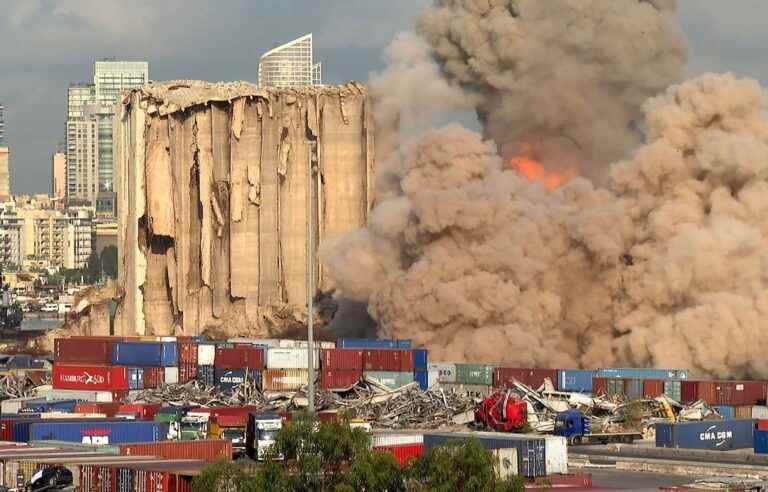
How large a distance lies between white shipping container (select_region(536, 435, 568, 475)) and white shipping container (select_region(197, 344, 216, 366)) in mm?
35225

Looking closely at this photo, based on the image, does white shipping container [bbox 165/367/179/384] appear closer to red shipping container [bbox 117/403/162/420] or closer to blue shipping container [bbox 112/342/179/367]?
blue shipping container [bbox 112/342/179/367]

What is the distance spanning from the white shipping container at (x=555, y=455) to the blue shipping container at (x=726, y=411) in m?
21.0

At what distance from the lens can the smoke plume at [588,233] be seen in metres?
84.5

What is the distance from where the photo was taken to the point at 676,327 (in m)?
83.2

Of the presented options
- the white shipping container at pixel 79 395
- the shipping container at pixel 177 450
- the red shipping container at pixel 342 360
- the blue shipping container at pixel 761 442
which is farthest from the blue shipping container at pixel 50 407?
the blue shipping container at pixel 761 442

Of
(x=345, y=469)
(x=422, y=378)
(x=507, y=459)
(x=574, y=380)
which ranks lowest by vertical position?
(x=507, y=459)

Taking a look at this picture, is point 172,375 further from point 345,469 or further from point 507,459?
point 345,469

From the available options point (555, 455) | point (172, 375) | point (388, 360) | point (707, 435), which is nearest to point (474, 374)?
point (388, 360)

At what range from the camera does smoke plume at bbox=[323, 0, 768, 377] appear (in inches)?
3327

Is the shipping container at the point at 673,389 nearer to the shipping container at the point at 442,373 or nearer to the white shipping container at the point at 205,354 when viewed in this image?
the shipping container at the point at 442,373

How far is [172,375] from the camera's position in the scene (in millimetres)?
85375

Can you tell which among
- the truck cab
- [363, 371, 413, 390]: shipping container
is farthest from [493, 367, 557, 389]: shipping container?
the truck cab

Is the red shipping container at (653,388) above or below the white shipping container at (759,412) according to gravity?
above

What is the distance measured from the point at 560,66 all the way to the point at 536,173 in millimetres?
6945
